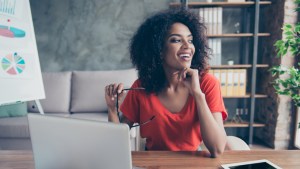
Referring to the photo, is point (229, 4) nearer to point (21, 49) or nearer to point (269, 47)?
point (269, 47)

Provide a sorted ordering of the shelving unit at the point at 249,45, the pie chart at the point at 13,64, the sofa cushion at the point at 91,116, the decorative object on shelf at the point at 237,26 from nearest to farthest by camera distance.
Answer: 1. the pie chart at the point at 13,64
2. the sofa cushion at the point at 91,116
3. the shelving unit at the point at 249,45
4. the decorative object on shelf at the point at 237,26

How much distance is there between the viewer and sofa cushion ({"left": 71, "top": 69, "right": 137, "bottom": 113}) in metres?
2.70

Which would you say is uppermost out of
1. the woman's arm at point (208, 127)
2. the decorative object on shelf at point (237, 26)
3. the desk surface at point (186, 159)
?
the decorative object on shelf at point (237, 26)

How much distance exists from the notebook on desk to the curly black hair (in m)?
0.66

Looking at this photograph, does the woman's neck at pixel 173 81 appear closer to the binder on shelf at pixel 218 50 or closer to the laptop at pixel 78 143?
the laptop at pixel 78 143

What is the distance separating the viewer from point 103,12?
3.08 meters

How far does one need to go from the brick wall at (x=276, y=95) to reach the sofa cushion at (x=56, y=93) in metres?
2.37

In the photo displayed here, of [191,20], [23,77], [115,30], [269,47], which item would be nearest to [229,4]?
[269,47]

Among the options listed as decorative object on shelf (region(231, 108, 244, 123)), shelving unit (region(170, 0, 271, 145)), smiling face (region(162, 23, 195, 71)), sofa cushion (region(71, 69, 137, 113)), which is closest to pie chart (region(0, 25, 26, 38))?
smiling face (region(162, 23, 195, 71))

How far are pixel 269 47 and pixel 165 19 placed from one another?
202 cm

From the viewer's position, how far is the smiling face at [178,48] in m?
1.15

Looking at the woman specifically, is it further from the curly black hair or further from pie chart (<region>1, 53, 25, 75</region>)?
pie chart (<region>1, 53, 25, 75</region>)

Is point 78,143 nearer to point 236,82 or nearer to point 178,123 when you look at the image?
point 178,123

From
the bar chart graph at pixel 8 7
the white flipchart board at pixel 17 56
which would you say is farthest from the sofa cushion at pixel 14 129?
the bar chart graph at pixel 8 7
